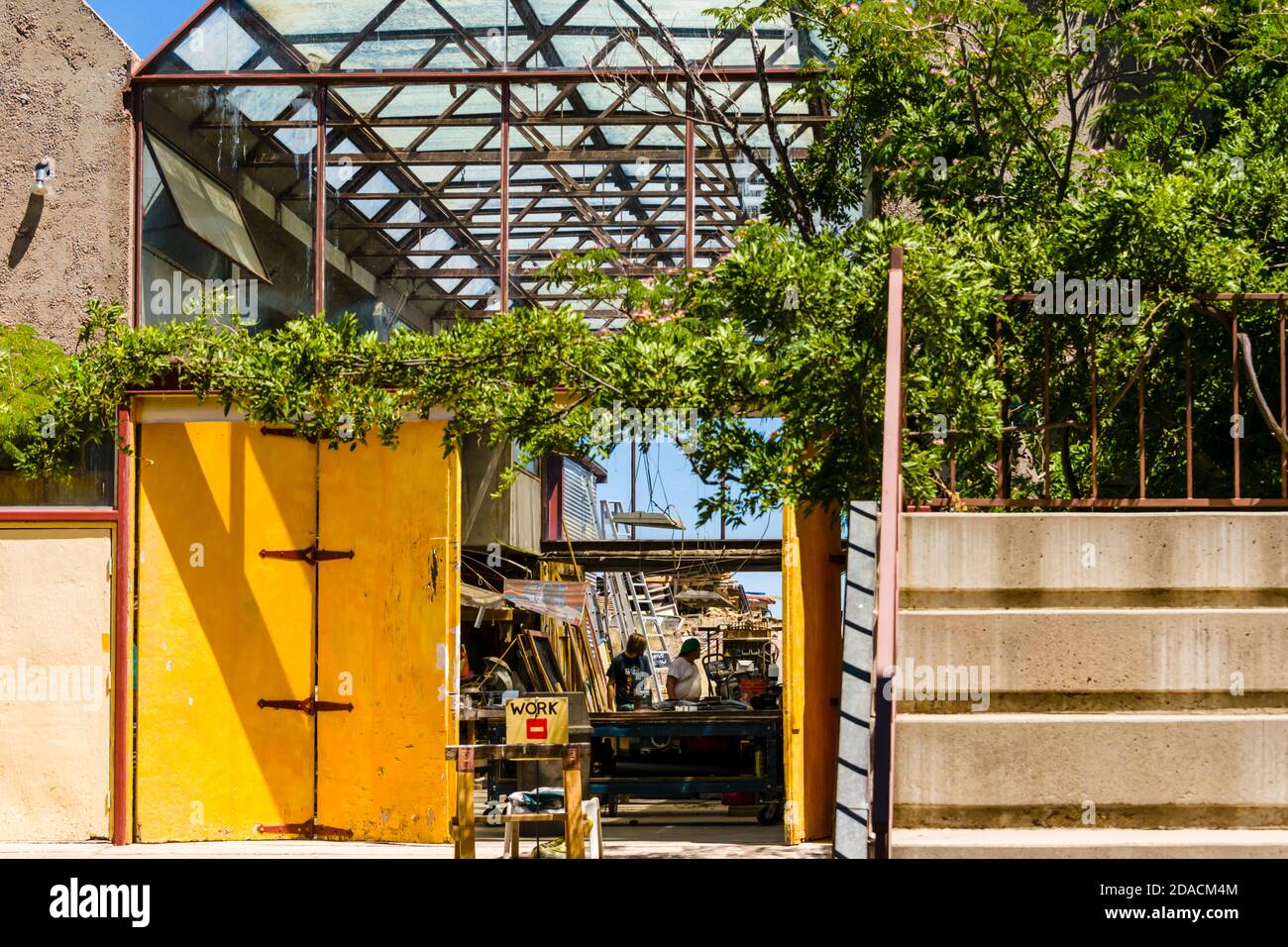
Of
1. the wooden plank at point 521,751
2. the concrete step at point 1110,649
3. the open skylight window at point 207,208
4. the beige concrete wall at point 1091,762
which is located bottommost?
the wooden plank at point 521,751

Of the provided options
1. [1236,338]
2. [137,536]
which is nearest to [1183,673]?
[1236,338]

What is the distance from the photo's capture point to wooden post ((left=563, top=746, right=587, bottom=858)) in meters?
7.13

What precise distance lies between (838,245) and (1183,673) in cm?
308

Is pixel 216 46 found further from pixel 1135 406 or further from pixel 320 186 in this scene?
pixel 1135 406

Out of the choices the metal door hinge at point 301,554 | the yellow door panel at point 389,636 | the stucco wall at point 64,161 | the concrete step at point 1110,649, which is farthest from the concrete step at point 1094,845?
the stucco wall at point 64,161

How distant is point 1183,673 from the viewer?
242 inches

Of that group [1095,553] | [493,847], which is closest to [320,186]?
[493,847]

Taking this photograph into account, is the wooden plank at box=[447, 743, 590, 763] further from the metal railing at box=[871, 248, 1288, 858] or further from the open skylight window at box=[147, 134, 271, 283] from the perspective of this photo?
the open skylight window at box=[147, 134, 271, 283]

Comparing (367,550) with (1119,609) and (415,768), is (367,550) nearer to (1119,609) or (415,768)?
(415,768)

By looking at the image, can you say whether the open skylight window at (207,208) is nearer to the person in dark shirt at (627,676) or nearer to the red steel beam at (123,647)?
the red steel beam at (123,647)

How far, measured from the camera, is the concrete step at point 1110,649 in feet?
20.1

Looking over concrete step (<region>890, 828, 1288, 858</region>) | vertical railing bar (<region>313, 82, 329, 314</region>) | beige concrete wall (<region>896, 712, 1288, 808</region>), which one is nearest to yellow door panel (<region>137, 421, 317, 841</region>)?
vertical railing bar (<region>313, 82, 329, 314</region>)

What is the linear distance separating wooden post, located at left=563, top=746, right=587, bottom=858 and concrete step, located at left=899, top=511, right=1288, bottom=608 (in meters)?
1.83

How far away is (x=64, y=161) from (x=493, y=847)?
635cm
